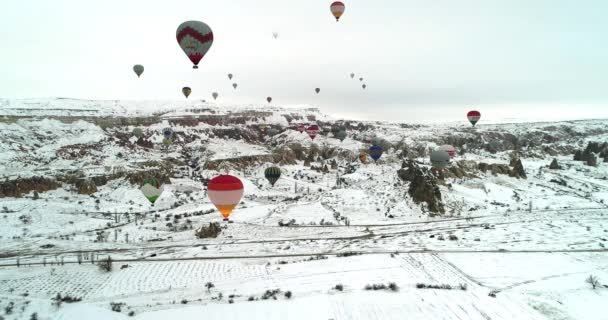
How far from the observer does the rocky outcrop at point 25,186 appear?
32.9 meters

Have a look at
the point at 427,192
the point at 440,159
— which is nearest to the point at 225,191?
the point at 427,192

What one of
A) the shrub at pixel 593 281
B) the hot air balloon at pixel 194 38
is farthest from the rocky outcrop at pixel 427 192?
the hot air balloon at pixel 194 38

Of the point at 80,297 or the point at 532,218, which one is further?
the point at 532,218

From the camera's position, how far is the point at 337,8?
2736 centimetres

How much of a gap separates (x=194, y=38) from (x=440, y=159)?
90.1 feet

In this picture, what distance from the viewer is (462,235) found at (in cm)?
2325

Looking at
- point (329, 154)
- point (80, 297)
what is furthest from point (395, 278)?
point (329, 154)

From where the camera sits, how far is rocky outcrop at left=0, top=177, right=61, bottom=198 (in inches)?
1297

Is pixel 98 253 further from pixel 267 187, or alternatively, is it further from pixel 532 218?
pixel 532 218

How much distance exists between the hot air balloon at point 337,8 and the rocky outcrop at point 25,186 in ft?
101

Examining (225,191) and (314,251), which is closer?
(225,191)

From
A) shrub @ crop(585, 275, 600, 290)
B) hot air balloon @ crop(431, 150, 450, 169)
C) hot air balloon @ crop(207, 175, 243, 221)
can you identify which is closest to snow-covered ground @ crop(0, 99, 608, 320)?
shrub @ crop(585, 275, 600, 290)

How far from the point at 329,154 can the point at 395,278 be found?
53.0 meters

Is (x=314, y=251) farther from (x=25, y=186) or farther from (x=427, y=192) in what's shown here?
(x=25, y=186)
